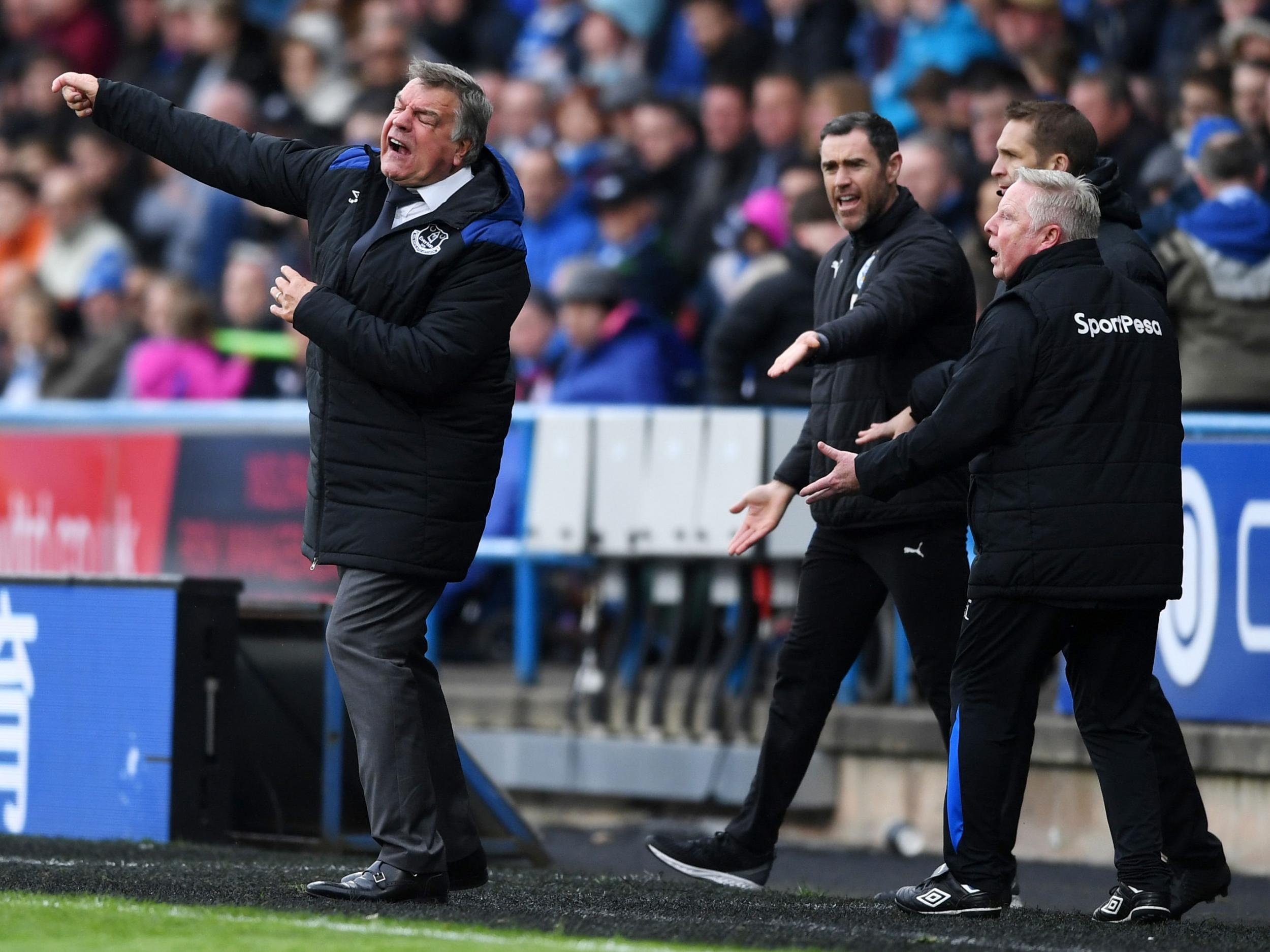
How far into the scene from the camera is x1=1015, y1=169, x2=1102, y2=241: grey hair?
6242mm

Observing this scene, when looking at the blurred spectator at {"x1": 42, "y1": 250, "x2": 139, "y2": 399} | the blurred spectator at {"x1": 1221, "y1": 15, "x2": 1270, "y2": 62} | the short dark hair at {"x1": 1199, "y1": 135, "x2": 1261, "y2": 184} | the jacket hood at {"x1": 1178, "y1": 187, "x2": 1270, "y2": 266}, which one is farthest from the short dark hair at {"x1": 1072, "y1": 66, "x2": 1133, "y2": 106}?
the blurred spectator at {"x1": 42, "y1": 250, "x2": 139, "y2": 399}

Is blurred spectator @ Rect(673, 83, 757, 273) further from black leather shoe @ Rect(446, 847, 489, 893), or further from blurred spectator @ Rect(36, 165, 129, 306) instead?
black leather shoe @ Rect(446, 847, 489, 893)

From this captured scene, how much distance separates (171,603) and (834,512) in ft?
8.71

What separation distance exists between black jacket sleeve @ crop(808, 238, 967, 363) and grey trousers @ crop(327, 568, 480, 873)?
4.47 ft

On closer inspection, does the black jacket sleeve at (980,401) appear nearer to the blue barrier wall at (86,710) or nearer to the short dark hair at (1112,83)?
the blue barrier wall at (86,710)

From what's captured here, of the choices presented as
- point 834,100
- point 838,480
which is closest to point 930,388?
point 838,480

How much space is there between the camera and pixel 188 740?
319 inches

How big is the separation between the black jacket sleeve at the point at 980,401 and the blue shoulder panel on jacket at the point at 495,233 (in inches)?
48.4

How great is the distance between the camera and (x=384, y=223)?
627 centimetres

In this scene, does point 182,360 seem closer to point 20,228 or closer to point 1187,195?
point 20,228

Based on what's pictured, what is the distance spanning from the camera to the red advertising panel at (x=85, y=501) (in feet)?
39.6

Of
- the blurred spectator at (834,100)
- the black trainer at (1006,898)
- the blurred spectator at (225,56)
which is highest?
the blurred spectator at (225,56)

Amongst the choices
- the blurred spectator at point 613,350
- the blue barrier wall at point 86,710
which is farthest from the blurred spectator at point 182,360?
the blue barrier wall at point 86,710

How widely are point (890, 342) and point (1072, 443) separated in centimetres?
76
